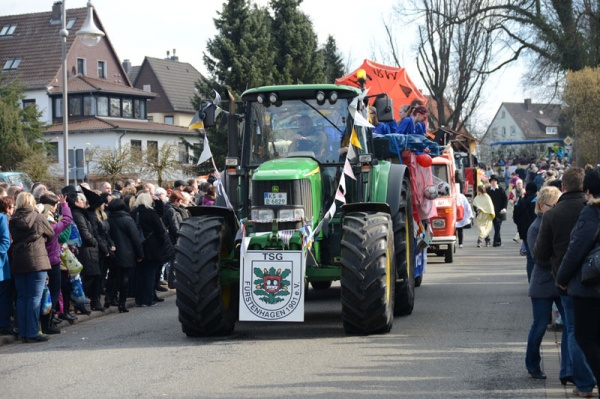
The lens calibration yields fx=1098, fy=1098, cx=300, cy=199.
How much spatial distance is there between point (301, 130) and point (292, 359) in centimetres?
360

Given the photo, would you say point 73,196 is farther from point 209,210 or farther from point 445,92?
point 445,92

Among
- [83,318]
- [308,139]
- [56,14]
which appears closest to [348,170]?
[308,139]

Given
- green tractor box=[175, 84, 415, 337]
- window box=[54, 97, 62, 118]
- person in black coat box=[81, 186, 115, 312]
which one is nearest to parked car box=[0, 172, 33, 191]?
person in black coat box=[81, 186, 115, 312]

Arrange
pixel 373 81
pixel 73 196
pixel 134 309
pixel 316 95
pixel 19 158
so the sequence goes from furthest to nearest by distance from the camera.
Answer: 1. pixel 19 158
2. pixel 373 81
3. pixel 134 309
4. pixel 73 196
5. pixel 316 95

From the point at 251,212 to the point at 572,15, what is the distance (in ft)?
119

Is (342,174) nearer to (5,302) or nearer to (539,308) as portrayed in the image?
(539,308)

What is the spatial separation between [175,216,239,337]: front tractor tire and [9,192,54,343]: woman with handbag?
1809 millimetres

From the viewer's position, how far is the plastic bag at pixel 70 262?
14719 mm

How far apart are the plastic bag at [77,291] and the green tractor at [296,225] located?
8.57ft

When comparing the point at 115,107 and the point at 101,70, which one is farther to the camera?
the point at 101,70

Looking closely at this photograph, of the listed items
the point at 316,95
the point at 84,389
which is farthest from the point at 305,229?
the point at 84,389

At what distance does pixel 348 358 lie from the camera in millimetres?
11109

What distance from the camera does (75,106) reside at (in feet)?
242

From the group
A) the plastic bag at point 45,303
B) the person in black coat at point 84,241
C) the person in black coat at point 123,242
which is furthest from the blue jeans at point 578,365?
the person in black coat at point 123,242
